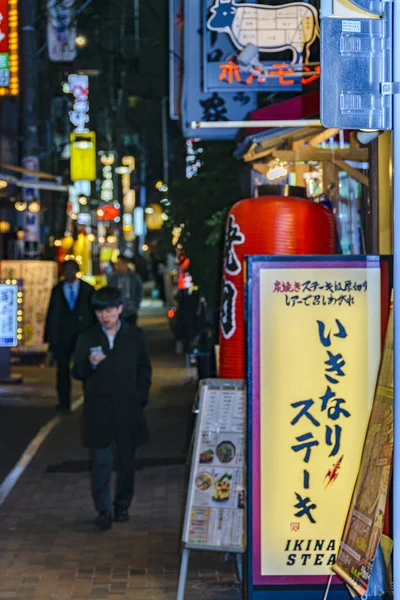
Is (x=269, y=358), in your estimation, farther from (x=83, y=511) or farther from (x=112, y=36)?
(x=112, y=36)

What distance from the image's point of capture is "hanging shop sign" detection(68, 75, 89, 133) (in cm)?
3152

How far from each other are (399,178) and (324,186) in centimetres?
645

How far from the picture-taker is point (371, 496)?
16.0 feet

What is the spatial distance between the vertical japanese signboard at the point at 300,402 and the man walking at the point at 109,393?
263 centimetres

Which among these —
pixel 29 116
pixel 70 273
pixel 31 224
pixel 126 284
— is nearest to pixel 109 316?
pixel 70 273

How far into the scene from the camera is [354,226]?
33.9 feet

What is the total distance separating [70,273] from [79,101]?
1849 centimetres

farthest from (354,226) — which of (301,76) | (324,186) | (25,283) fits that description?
(25,283)

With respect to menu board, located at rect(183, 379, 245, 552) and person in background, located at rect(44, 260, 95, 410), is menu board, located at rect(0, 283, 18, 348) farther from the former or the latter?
menu board, located at rect(183, 379, 245, 552)

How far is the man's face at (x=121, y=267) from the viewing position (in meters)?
18.5

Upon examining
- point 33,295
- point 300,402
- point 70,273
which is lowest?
point 33,295

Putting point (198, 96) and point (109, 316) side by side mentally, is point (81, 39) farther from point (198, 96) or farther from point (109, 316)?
point (109, 316)

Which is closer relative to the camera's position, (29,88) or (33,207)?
(33,207)

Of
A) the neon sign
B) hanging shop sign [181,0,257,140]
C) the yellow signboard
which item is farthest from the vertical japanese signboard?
the yellow signboard
